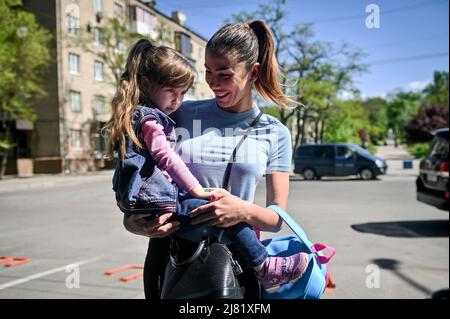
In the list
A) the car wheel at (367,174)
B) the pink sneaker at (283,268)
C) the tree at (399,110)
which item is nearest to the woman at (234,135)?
the pink sneaker at (283,268)

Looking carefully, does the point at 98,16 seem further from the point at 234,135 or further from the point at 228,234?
the point at 228,234

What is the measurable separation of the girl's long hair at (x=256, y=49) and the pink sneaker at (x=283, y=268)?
0.41 metres

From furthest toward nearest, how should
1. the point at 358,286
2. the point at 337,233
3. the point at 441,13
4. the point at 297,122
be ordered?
the point at 337,233, the point at 358,286, the point at 297,122, the point at 441,13

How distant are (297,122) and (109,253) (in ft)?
16.7

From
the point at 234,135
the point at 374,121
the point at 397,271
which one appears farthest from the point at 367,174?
the point at 374,121

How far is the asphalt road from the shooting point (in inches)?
173

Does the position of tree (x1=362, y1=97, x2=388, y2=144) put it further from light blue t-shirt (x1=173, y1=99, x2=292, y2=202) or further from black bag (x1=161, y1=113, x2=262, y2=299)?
black bag (x1=161, y1=113, x2=262, y2=299)

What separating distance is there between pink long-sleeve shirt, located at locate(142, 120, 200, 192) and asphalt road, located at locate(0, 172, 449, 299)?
0.26 meters

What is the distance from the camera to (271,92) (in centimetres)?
108

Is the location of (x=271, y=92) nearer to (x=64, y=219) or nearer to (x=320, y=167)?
(x=64, y=219)

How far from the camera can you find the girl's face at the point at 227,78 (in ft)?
3.24

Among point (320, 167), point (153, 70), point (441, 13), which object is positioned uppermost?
point (441, 13)

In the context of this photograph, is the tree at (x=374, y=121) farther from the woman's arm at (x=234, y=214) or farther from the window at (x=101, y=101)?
the woman's arm at (x=234, y=214)

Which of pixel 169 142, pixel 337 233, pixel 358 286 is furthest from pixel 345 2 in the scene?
pixel 337 233
